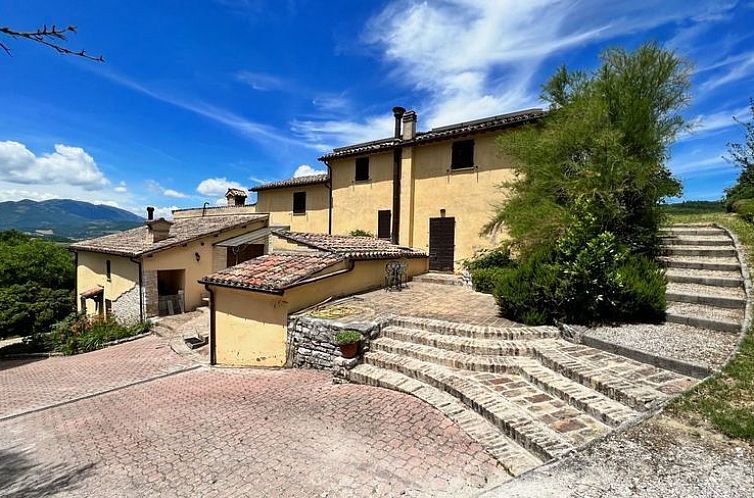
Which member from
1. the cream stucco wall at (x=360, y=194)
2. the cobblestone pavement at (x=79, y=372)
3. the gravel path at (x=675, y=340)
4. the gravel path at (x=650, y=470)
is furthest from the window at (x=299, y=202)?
the gravel path at (x=650, y=470)

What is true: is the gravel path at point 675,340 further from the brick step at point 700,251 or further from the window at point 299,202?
the window at point 299,202

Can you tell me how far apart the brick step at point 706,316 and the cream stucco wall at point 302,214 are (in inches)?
620

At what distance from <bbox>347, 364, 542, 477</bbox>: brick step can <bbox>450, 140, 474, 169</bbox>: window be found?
415 inches

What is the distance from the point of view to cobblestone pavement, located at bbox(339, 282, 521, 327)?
8.45 m

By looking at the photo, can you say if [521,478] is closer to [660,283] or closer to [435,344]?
[435,344]

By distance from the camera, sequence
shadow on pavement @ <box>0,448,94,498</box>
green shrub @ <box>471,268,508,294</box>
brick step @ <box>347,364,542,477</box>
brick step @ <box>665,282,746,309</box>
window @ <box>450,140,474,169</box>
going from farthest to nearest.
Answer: window @ <box>450,140,474,169</box>
green shrub @ <box>471,268,508,294</box>
brick step @ <box>665,282,746,309</box>
shadow on pavement @ <box>0,448,94,498</box>
brick step @ <box>347,364,542,477</box>

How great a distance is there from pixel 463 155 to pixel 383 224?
16.6 feet

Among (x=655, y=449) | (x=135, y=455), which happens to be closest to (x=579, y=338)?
(x=655, y=449)

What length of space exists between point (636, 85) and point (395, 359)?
404 inches

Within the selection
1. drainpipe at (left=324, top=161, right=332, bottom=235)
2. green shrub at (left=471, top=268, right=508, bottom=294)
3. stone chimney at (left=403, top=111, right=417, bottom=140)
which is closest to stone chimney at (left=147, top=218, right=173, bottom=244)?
drainpipe at (left=324, top=161, right=332, bottom=235)

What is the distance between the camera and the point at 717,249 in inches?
382

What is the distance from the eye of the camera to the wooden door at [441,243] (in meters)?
15.4

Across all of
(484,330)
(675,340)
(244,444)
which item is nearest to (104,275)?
(244,444)

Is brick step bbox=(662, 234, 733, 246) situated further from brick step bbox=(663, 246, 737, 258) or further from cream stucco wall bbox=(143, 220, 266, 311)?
cream stucco wall bbox=(143, 220, 266, 311)
